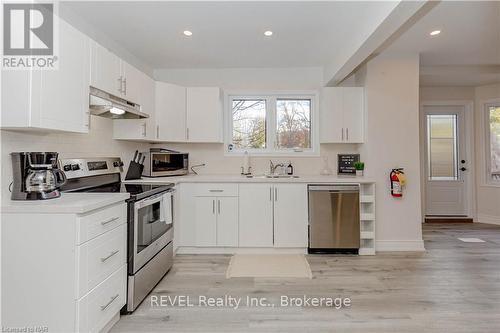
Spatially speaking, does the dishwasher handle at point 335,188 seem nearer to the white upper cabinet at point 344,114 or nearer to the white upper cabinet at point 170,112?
the white upper cabinet at point 344,114

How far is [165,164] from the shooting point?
3543 mm

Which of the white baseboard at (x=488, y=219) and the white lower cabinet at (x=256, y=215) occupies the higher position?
the white lower cabinet at (x=256, y=215)

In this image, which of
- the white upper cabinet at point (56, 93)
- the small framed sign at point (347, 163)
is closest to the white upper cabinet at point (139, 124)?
the white upper cabinet at point (56, 93)

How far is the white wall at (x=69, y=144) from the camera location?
1776mm

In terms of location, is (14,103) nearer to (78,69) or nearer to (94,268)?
(78,69)

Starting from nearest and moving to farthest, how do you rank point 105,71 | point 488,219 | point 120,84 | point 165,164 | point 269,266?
point 105,71
point 120,84
point 269,266
point 165,164
point 488,219

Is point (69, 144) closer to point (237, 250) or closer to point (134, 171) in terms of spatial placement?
point (134, 171)

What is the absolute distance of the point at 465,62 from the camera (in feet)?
12.6

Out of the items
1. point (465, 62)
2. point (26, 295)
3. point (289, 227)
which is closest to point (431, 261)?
point (289, 227)

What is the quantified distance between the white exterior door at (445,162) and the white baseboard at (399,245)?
6.46 ft

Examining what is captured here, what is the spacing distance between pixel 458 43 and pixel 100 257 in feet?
13.9

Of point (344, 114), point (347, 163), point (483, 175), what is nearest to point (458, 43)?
point (344, 114)

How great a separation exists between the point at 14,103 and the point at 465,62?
510cm

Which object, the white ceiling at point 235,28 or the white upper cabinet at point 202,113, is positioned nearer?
the white ceiling at point 235,28
